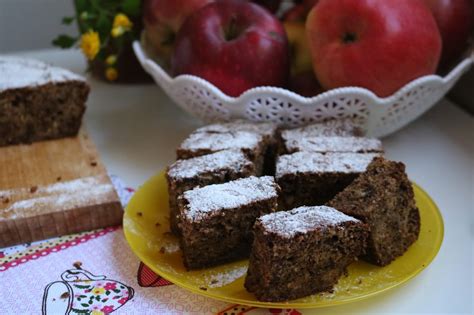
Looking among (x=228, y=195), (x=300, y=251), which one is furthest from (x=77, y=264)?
(x=300, y=251)

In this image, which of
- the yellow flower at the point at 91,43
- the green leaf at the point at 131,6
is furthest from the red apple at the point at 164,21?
the yellow flower at the point at 91,43

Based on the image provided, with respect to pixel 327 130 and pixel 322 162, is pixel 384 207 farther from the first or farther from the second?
pixel 327 130

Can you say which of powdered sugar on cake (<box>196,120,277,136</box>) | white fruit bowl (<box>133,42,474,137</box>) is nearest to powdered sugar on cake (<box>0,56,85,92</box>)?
white fruit bowl (<box>133,42,474,137</box>)

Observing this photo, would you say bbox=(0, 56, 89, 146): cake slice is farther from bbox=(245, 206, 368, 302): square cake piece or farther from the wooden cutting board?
bbox=(245, 206, 368, 302): square cake piece

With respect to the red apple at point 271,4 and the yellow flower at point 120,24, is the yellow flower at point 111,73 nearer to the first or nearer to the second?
the yellow flower at point 120,24

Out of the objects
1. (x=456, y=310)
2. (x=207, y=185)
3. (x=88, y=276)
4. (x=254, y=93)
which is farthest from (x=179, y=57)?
(x=456, y=310)

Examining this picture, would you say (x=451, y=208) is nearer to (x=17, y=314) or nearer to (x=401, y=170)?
(x=401, y=170)

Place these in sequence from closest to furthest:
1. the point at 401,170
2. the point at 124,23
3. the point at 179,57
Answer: the point at 401,170, the point at 179,57, the point at 124,23
